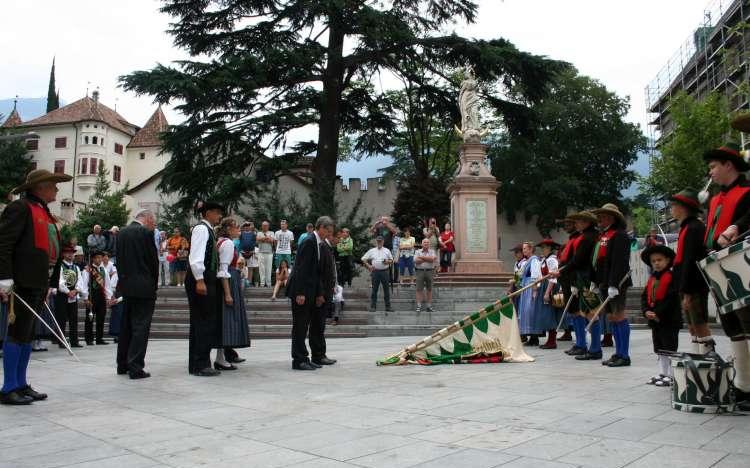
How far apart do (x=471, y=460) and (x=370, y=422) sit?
1235mm

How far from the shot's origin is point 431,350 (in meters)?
8.42

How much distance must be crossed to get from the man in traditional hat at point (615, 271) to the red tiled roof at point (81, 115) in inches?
2606

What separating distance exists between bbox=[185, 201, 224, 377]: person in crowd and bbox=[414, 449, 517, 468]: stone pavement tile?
4429 millimetres

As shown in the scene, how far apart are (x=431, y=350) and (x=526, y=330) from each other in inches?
120

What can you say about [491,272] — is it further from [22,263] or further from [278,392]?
[22,263]

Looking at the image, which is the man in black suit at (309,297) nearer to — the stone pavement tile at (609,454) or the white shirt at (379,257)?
the stone pavement tile at (609,454)

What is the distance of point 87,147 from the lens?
6438 cm

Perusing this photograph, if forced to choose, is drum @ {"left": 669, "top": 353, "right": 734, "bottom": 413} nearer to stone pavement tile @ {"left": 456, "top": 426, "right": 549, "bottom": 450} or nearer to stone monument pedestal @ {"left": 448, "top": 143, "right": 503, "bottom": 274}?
stone pavement tile @ {"left": 456, "top": 426, "right": 549, "bottom": 450}

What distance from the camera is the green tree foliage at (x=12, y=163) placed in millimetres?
55688

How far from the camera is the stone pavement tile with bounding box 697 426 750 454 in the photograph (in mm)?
3660

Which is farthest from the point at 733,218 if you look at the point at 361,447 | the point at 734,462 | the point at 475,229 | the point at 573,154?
the point at 573,154

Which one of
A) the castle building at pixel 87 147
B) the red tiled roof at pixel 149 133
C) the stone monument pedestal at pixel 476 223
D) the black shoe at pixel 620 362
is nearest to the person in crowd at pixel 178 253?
the stone monument pedestal at pixel 476 223

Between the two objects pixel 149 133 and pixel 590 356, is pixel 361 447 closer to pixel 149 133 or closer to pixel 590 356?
pixel 590 356

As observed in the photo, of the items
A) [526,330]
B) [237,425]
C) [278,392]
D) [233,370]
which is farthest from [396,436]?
[526,330]
